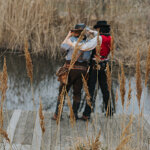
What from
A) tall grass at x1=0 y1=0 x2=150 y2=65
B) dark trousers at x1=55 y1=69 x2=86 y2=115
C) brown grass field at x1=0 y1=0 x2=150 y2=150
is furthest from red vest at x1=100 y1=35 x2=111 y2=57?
brown grass field at x1=0 y1=0 x2=150 y2=150

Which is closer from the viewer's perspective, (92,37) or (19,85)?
(92,37)

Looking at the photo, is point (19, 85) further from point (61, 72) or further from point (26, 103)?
point (61, 72)

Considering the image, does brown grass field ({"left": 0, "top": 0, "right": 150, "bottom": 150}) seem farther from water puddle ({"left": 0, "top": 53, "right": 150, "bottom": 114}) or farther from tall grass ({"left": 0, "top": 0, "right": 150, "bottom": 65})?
water puddle ({"left": 0, "top": 53, "right": 150, "bottom": 114})

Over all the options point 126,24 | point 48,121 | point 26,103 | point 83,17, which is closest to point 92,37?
point 48,121

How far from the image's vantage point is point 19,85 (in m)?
6.89

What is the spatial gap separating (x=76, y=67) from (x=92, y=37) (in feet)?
1.49

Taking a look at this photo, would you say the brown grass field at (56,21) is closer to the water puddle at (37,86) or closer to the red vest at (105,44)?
the water puddle at (37,86)

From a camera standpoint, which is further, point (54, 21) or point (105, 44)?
point (54, 21)

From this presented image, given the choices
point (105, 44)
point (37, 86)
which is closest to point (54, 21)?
point (37, 86)

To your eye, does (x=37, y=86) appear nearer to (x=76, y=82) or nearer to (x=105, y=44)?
(x=76, y=82)

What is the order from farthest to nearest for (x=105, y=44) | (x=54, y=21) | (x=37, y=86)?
(x=54, y=21)
(x=37, y=86)
(x=105, y=44)

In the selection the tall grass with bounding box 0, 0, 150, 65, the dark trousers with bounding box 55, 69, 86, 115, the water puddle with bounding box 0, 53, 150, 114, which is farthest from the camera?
the tall grass with bounding box 0, 0, 150, 65

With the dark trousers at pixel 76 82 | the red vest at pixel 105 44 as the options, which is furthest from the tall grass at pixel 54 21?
the dark trousers at pixel 76 82

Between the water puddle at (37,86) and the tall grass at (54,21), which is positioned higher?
the tall grass at (54,21)
